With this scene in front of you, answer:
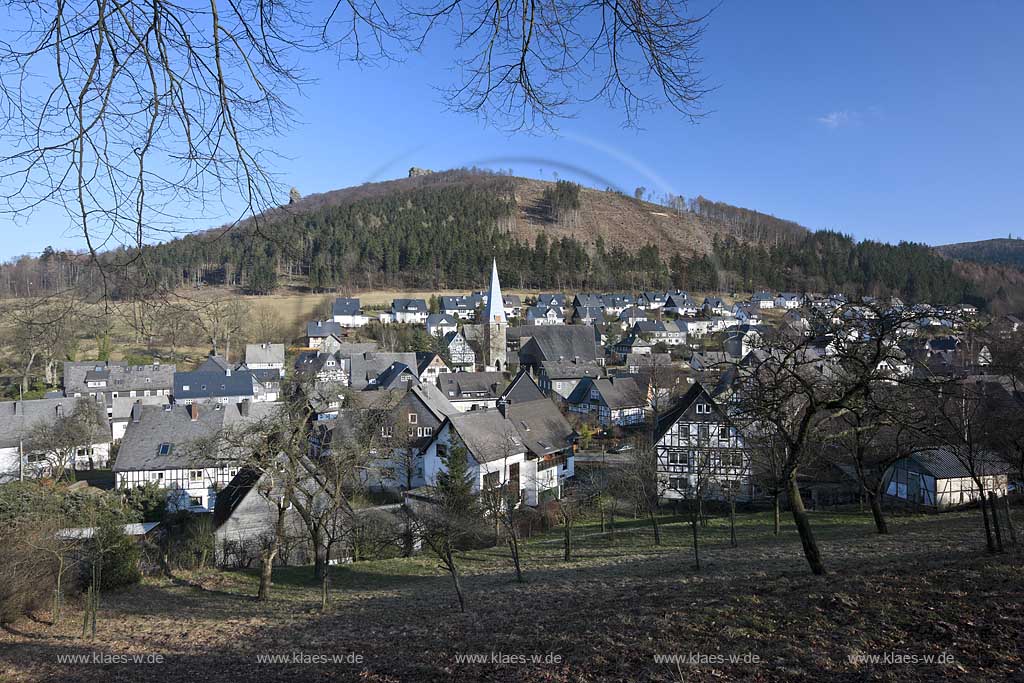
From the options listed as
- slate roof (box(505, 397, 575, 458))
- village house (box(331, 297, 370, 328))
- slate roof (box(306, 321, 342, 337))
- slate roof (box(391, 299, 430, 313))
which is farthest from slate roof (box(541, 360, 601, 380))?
village house (box(331, 297, 370, 328))

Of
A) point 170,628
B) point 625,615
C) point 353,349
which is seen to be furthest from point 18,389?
point 625,615

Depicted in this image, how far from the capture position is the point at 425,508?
21.1 m

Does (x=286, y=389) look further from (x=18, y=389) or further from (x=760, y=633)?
(x=18, y=389)

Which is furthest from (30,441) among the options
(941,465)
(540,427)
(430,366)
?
(941,465)

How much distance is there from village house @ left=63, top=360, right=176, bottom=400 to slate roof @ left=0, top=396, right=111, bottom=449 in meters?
9.91

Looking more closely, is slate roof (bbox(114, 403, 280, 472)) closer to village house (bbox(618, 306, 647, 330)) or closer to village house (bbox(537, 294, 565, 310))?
village house (bbox(618, 306, 647, 330))

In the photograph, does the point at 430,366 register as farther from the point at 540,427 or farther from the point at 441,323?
the point at 540,427

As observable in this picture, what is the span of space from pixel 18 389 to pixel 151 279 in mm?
58968

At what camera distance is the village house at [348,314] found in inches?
3147

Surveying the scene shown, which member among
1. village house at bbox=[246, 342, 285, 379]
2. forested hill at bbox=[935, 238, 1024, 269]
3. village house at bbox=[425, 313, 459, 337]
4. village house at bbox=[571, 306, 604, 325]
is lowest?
village house at bbox=[246, 342, 285, 379]

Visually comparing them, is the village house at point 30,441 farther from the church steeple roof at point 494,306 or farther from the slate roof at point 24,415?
the church steeple roof at point 494,306

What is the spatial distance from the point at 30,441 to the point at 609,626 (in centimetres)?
3699

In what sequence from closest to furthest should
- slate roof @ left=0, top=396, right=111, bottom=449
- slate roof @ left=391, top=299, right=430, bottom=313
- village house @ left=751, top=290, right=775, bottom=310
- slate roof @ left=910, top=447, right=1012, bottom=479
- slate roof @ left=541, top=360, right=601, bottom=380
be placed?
1. slate roof @ left=910, top=447, right=1012, bottom=479
2. slate roof @ left=0, top=396, right=111, bottom=449
3. village house @ left=751, top=290, right=775, bottom=310
4. slate roof @ left=541, top=360, right=601, bottom=380
5. slate roof @ left=391, top=299, right=430, bottom=313

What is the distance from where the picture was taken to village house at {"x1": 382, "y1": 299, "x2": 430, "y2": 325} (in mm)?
81250
